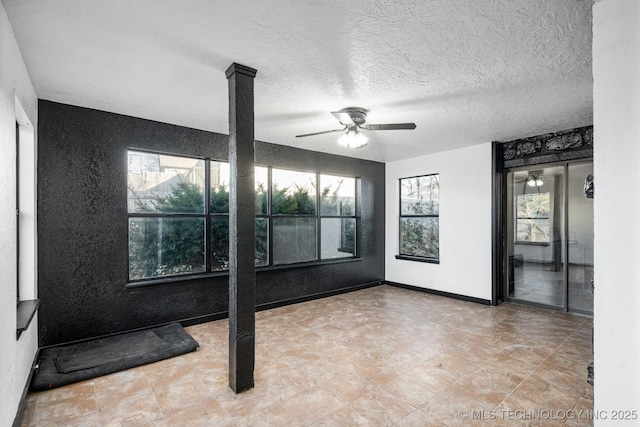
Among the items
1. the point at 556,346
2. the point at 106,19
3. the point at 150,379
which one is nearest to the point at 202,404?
the point at 150,379

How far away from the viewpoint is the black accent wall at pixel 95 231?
128 inches

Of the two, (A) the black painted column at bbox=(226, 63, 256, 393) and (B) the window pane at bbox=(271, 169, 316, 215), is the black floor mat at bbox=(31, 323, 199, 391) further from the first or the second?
(B) the window pane at bbox=(271, 169, 316, 215)

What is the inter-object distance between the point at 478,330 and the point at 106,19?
15.7 feet

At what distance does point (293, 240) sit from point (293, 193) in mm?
828

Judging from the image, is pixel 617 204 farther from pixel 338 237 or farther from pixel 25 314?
pixel 338 237

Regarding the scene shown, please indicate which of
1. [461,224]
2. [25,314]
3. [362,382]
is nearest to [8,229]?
[25,314]

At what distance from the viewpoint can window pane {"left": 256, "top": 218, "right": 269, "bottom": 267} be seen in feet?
16.3

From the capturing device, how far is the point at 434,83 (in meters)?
2.88

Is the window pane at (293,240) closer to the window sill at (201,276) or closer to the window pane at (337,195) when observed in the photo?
the window sill at (201,276)

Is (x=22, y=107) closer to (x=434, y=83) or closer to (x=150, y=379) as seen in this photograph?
(x=150, y=379)

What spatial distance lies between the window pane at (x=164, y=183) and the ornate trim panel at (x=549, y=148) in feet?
16.0

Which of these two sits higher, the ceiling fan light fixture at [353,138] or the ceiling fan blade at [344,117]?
the ceiling fan blade at [344,117]

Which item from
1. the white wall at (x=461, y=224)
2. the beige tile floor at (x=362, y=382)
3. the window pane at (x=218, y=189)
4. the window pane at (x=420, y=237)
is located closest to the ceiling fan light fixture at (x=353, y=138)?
the window pane at (x=218, y=189)

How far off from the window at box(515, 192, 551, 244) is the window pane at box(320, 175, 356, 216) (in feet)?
9.67
